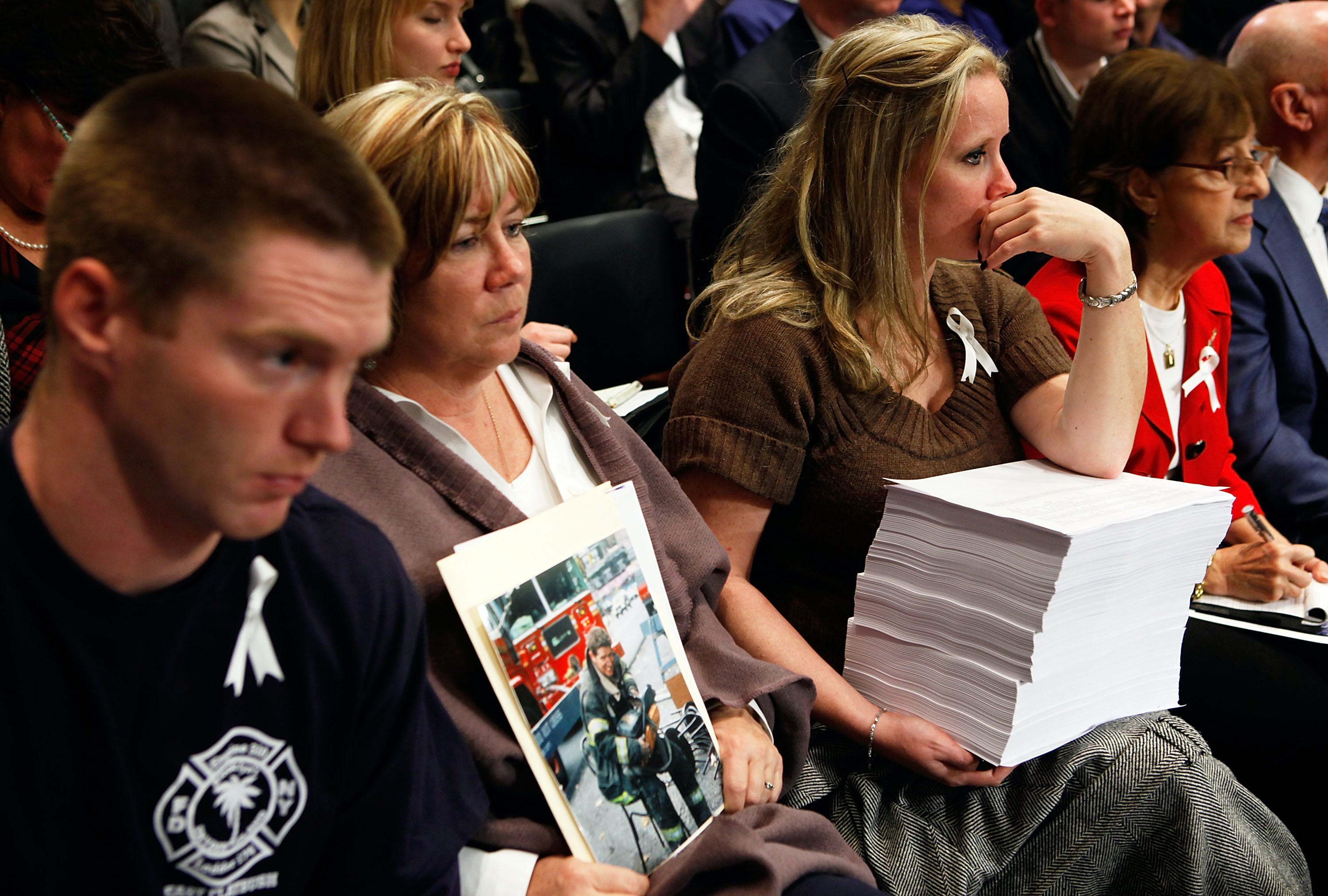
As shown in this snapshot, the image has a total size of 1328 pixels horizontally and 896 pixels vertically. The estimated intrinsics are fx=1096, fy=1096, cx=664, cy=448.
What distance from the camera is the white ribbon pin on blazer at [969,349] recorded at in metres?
1.73

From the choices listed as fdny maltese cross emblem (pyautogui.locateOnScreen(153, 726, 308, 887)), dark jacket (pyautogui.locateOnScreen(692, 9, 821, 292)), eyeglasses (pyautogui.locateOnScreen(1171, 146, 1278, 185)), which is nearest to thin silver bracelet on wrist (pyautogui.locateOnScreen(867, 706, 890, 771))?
fdny maltese cross emblem (pyautogui.locateOnScreen(153, 726, 308, 887))

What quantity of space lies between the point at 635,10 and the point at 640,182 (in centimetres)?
52

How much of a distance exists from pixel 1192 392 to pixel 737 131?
4.22 ft

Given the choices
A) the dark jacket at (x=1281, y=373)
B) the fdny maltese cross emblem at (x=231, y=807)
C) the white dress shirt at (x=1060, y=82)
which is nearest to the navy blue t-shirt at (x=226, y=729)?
the fdny maltese cross emblem at (x=231, y=807)

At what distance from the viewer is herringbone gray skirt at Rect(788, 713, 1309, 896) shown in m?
1.43

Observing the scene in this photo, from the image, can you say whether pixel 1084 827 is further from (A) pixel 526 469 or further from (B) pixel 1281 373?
(B) pixel 1281 373

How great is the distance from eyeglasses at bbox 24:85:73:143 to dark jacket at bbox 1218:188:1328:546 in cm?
237

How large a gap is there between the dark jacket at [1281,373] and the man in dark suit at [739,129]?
Answer: 3.70 ft

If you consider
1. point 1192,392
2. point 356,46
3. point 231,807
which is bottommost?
point 1192,392

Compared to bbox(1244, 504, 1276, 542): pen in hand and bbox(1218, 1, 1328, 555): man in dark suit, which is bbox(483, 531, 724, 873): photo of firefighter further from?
bbox(1218, 1, 1328, 555): man in dark suit

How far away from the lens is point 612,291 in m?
2.35

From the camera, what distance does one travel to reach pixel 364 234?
0.73 metres

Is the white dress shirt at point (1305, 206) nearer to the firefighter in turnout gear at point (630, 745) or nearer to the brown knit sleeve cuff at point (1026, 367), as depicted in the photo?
the brown knit sleeve cuff at point (1026, 367)

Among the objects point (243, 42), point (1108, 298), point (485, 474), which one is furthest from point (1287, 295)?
point (243, 42)
